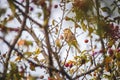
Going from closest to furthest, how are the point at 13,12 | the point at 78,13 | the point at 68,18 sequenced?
the point at 13,12 → the point at 78,13 → the point at 68,18

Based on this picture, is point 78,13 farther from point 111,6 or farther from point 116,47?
point 116,47

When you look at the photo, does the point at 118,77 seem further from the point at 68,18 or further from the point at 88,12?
the point at 88,12

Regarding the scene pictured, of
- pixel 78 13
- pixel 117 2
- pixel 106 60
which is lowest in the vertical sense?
pixel 106 60

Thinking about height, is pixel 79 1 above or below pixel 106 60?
above

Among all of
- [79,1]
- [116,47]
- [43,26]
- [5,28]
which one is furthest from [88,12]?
[116,47]

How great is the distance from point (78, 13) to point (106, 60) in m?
0.54

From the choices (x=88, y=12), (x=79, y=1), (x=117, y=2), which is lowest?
(x=88, y=12)

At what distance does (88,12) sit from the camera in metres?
1.26

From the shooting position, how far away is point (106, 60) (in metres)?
1.68

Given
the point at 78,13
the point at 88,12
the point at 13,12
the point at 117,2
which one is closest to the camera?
the point at 13,12

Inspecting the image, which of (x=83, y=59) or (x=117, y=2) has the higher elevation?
(x=117, y=2)

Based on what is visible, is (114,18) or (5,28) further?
(114,18)

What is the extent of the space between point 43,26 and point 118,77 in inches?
79.7

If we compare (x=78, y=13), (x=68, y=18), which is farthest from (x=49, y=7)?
(x=68, y=18)
